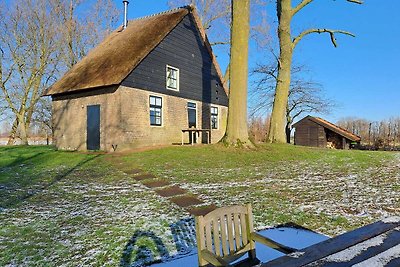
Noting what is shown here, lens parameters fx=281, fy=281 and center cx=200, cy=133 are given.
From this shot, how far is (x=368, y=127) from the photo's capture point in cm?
3011

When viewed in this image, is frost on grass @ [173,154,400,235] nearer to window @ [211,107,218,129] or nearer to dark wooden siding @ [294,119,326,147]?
window @ [211,107,218,129]

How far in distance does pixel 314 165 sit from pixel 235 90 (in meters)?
4.45

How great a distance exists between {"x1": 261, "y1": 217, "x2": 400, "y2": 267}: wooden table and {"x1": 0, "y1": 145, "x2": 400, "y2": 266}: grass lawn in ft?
6.53

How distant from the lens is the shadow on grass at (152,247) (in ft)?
10.9

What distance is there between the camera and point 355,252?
194 cm

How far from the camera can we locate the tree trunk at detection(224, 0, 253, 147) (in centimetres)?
1213

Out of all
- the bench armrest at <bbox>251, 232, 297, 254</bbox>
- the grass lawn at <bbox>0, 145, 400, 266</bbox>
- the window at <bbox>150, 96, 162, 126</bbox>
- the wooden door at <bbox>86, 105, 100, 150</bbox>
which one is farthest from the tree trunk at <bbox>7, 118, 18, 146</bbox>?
the bench armrest at <bbox>251, 232, 297, 254</bbox>

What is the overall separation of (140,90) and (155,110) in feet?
4.95

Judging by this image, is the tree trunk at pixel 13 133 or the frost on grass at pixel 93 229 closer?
the frost on grass at pixel 93 229

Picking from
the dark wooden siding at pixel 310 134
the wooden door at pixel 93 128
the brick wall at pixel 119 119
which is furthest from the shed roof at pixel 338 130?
the wooden door at pixel 93 128

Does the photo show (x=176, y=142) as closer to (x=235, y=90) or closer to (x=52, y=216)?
(x=235, y=90)

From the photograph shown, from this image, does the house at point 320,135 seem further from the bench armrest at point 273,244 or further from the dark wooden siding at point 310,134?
the bench armrest at point 273,244

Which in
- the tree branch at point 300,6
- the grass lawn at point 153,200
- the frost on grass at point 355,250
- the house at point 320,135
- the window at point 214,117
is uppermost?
the tree branch at point 300,6

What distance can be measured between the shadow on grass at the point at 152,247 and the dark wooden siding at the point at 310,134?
77.7 feet
